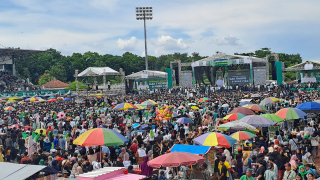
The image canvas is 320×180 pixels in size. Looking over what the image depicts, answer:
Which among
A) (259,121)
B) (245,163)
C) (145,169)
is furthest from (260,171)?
(259,121)

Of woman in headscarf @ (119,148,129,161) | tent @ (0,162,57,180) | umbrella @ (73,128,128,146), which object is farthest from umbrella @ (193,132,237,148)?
tent @ (0,162,57,180)

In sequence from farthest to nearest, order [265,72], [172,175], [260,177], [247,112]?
[265,72], [247,112], [172,175], [260,177]

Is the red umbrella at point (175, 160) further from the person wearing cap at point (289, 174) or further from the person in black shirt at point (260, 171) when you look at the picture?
the person wearing cap at point (289, 174)

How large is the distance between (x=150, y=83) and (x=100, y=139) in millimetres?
35290

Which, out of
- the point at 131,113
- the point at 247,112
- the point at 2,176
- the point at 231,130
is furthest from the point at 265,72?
the point at 2,176

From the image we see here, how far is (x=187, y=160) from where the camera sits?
7.34m

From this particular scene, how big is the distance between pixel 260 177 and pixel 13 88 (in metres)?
45.1

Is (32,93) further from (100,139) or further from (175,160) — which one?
(175,160)

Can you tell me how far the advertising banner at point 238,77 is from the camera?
40.9m

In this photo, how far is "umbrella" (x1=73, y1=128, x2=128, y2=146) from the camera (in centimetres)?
904

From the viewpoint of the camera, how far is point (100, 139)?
9086mm

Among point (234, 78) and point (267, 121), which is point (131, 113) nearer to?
point (267, 121)

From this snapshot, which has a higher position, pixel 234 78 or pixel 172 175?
pixel 234 78

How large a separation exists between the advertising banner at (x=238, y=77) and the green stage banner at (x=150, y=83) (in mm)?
8183
